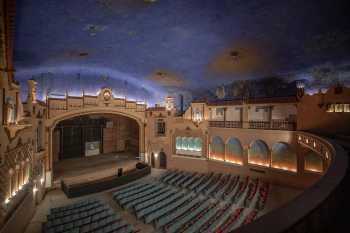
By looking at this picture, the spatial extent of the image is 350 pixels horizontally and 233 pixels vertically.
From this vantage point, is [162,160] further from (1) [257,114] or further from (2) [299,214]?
(2) [299,214]

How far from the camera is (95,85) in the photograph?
20.1 meters

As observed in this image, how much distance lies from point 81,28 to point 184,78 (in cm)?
1105

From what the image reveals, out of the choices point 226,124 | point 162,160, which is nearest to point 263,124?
point 226,124

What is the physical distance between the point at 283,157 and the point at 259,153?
2080mm

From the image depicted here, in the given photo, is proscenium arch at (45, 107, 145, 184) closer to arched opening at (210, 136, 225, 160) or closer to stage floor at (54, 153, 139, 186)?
stage floor at (54, 153, 139, 186)

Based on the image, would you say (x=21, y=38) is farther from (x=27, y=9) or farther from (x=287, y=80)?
(x=287, y=80)

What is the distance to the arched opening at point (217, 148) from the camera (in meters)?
20.6

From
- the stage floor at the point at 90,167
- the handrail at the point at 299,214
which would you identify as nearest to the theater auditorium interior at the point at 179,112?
the handrail at the point at 299,214

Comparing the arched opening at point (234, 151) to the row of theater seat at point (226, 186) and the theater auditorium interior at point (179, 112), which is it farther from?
the row of theater seat at point (226, 186)

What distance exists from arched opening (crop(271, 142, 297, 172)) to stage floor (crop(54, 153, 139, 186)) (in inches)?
589

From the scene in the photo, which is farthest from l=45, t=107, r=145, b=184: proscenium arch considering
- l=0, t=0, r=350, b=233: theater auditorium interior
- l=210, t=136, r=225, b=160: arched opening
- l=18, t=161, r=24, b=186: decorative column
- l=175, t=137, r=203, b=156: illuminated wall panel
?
l=210, t=136, r=225, b=160: arched opening

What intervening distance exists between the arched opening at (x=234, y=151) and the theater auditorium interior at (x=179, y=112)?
107mm

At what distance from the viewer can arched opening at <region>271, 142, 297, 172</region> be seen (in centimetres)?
1634

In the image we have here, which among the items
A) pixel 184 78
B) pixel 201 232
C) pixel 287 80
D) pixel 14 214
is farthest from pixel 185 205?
pixel 287 80
